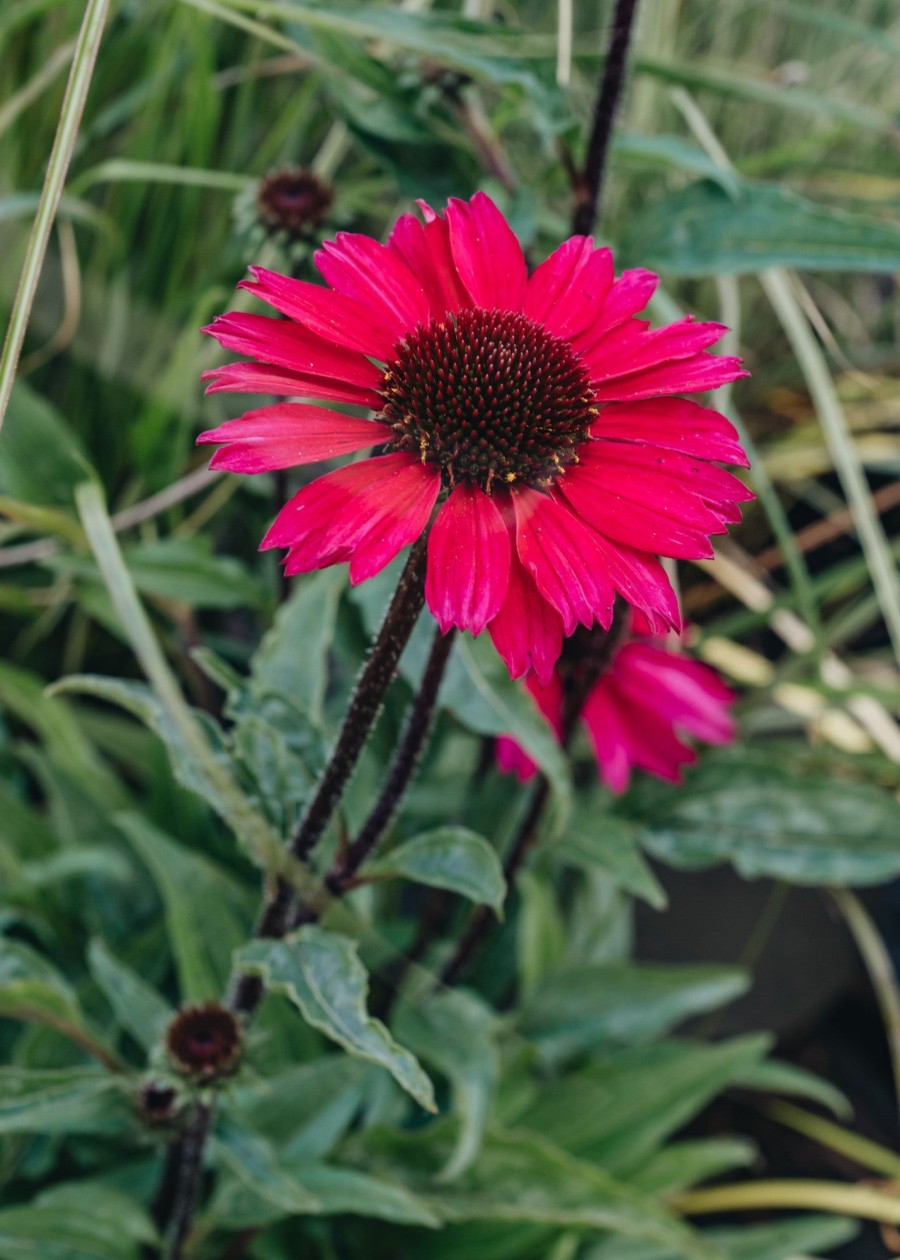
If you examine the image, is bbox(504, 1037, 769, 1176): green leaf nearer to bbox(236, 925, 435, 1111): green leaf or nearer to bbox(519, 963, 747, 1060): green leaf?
bbox(519, 963, 747, 1060): green leaf

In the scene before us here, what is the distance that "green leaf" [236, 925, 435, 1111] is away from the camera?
39cm

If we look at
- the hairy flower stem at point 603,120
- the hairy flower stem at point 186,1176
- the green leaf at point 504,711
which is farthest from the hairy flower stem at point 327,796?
the hairy flower stem at point 603,120

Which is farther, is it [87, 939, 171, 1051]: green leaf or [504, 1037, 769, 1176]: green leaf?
[504, 1037, 769, 1176]: green leaf

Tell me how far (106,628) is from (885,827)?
2.33 ft

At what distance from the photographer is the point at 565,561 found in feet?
1.17

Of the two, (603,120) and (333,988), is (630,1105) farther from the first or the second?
(603,120)

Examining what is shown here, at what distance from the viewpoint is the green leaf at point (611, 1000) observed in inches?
32.0

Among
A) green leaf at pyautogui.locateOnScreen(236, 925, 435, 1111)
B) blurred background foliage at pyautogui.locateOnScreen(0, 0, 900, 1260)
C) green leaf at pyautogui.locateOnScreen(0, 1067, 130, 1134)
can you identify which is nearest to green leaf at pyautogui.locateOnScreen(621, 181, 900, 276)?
blurred background foliage at pyautogui.locateOnScreen(0, 0, 900, 1260)

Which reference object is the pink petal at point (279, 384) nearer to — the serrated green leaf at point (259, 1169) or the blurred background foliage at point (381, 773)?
the blurred background foliage at point (381, 773)

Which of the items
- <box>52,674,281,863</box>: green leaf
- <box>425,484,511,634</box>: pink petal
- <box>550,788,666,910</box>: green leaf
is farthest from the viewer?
<box>550,788,666,910</box>: green leaf

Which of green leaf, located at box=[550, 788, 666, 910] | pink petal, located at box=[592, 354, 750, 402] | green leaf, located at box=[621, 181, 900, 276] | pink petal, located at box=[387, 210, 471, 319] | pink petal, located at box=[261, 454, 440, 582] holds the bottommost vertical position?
green leaf, located at box=[550, 788, 666, 910]

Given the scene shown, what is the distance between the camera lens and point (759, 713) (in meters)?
1.05

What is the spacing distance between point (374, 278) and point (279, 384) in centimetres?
6

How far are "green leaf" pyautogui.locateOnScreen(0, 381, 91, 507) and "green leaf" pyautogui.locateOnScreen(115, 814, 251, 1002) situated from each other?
0.83ft
